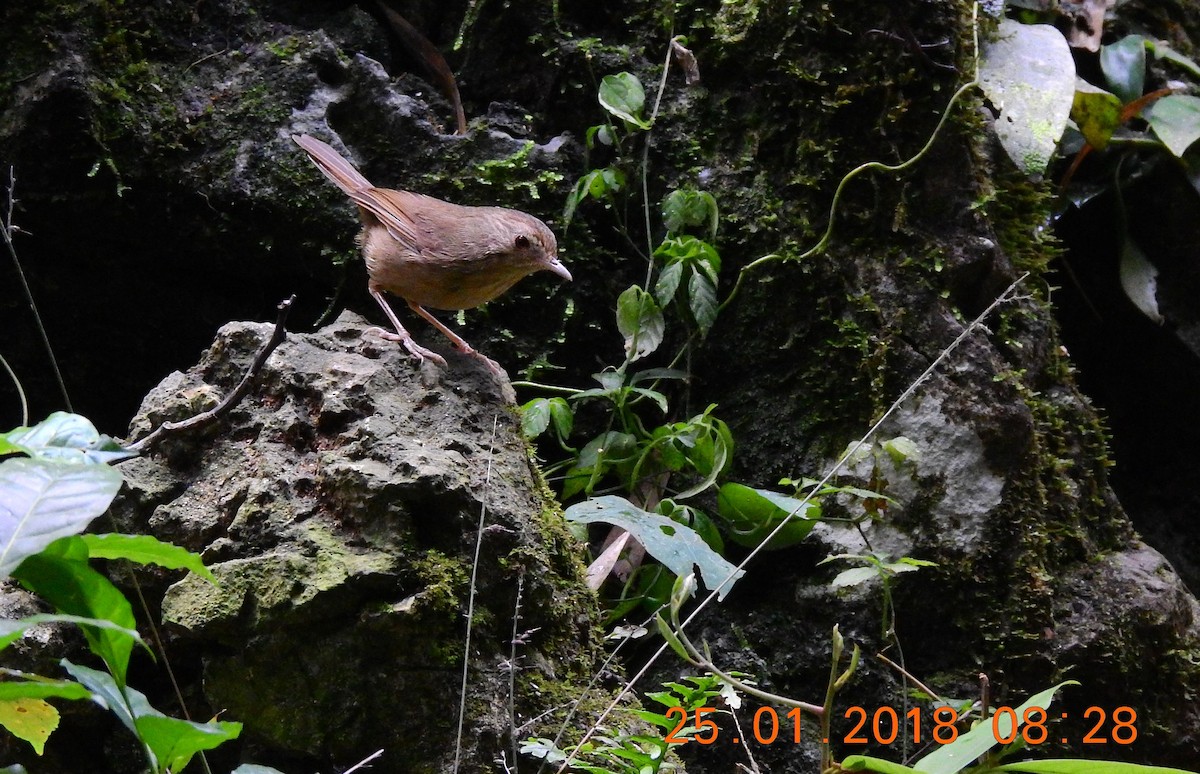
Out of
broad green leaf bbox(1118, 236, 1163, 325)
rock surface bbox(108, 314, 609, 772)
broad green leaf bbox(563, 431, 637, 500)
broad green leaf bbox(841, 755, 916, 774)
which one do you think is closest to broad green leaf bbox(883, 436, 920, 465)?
broad green leaf bbox(563, 431, 637, 500)

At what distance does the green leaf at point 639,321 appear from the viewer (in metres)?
3.75

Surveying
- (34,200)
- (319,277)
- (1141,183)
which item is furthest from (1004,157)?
(34,200)

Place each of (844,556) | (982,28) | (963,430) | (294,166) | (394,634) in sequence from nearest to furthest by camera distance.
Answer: (394,634)
(844,556)
(963,430)
(294,166)
(982,28)

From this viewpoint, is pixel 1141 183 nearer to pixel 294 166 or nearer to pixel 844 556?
pixel 844 556

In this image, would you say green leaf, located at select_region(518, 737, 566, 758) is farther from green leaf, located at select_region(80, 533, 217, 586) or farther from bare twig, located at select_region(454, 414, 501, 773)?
green leaf, located at select_region(80, 533, 217, 586)

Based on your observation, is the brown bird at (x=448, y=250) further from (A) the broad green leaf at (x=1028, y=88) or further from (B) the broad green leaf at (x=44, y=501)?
(A) the broad green leaf at (x=1028, y=88)

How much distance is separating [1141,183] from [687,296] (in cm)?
240

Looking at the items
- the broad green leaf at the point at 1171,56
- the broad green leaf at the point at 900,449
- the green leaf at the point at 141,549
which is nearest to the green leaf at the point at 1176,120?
the broad green leaf at the point at 1171,56

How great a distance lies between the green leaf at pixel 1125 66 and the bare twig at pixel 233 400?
4016 millimetres

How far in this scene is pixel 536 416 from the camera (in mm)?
3496

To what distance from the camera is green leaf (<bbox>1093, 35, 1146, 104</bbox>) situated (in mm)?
4652

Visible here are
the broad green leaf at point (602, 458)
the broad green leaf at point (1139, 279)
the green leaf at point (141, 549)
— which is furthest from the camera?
the broad green leaf at point (1139, 279)

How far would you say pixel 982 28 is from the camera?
4.16 metres

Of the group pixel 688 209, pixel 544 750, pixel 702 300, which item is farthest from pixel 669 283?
pixel 544 750
